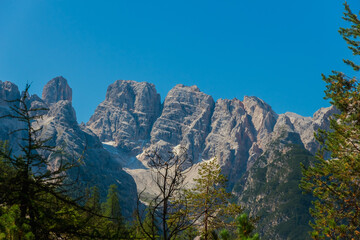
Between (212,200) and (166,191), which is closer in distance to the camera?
(166,191)

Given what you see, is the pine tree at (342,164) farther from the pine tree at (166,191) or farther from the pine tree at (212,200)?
the pine tree at (166,191)

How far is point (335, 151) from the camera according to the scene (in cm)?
2211

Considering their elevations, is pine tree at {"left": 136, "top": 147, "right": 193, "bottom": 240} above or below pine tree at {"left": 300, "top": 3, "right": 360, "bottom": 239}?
below

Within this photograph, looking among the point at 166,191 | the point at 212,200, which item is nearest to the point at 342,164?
the point at 212,200

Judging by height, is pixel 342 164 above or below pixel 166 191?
above

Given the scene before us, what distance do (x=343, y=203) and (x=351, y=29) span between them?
13401 millimetres

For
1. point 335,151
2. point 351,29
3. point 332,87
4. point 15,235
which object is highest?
point 351,29

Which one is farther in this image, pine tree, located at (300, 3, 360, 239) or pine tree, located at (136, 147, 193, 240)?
pine tree, located at (300, 3, 360, 239)

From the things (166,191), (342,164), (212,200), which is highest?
(342,164)

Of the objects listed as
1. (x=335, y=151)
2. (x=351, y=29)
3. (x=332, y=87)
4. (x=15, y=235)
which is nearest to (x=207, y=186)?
(x=335, y=151)

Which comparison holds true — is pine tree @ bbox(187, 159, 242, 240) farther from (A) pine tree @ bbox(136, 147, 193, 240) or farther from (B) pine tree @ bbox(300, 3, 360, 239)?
(A) pine tree @ bbox(136, 147, 193, 240)

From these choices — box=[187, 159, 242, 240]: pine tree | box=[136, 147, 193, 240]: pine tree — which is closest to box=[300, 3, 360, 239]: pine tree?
box=[187, 159, 242, 240]: pine tree

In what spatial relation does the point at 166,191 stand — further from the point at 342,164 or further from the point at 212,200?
the point at 342,164

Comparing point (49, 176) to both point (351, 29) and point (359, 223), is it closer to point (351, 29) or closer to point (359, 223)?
point (359, 223)
